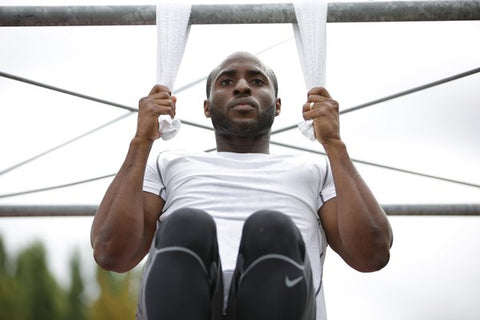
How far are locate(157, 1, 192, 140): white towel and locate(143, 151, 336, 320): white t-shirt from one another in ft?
0.73

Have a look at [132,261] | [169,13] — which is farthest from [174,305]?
[169,13]

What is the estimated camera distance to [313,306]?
4.76 feet

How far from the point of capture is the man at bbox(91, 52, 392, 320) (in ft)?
4.46

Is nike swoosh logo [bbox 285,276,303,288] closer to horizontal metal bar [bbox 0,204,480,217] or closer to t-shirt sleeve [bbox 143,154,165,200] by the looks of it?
t-shirt sleeve [bbox 143,154,165,200]

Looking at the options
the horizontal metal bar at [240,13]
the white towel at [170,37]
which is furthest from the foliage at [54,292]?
the white towel at [170,37]

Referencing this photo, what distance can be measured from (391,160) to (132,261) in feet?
5.78

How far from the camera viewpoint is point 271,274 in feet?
4.48

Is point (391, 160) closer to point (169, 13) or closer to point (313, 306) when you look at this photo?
point (169, 13)

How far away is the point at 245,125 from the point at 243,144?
0.06m

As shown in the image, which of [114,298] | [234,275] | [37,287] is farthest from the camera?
[37,287]

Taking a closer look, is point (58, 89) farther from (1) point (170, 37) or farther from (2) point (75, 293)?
(2) point (75, 293)

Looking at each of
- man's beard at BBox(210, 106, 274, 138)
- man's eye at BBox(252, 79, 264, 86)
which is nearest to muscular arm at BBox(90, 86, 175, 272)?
man's beard at BBox(210, 106, 274, 138)

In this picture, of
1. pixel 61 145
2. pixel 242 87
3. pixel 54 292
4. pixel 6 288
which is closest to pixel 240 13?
pixel 242 87

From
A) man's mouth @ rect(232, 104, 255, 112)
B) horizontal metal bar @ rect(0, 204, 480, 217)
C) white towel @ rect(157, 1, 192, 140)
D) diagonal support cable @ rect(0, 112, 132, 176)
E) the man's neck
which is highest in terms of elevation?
white towel @ rect(157, 1, 192, 140)
